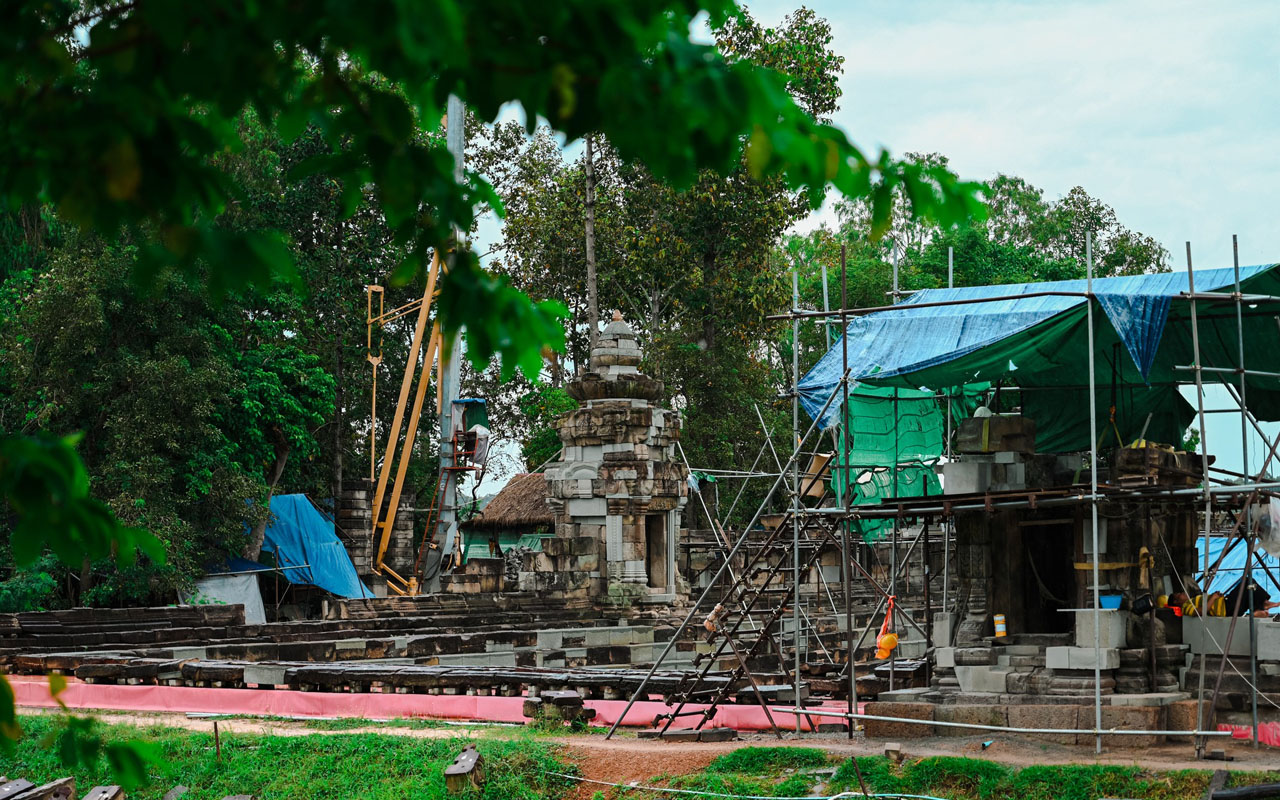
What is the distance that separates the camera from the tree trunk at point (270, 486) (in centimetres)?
2832

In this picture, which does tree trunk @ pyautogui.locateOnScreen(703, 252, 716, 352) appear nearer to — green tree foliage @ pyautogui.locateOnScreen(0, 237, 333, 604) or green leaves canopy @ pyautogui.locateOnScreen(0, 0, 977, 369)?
green tree foliage @ pyautogui.locateOnScreen(0, 237, 333, 604)

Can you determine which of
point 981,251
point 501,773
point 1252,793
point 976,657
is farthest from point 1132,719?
point 981,251

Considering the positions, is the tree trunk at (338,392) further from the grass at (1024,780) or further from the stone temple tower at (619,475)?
the grass at (1024,780)

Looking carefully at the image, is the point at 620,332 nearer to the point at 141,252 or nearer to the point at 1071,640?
the point at 1071,640

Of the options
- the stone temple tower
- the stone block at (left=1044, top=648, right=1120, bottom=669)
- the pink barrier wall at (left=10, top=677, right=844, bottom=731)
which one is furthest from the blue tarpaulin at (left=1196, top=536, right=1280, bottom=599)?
the pink barrier wall at (left=10, top=677, right=844, bottom=731)

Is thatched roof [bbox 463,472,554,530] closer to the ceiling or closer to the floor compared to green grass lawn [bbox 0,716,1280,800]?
closer to the ceiling

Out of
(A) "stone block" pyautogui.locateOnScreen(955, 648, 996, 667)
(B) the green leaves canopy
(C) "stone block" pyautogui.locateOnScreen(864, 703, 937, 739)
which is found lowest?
(C) "stone block" pyautogui.locateOnScreen(864, 703, 937, 739)

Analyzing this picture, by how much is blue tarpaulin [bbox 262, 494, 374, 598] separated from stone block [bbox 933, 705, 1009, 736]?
777 inches

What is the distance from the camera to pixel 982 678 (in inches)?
545

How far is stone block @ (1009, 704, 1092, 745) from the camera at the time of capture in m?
12.6

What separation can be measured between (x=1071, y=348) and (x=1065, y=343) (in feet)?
1.21

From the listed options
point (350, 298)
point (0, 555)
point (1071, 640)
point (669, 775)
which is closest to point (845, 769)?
point (669, 775)

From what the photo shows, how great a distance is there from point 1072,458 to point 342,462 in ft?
86.4

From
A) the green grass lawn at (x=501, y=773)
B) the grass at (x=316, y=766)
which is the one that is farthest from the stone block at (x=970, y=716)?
the grass at (x=316, y=766)
